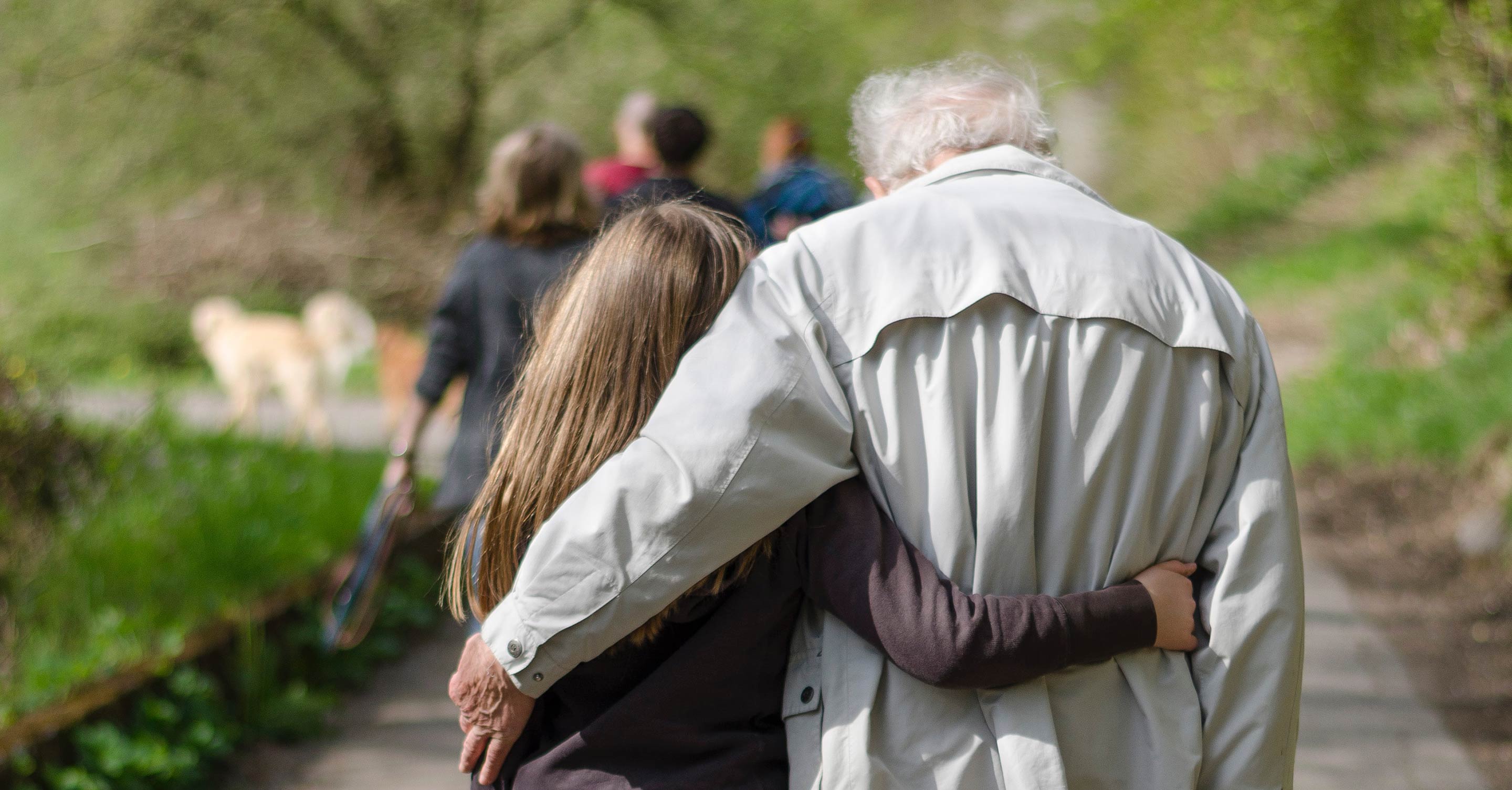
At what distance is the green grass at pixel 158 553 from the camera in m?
3.91

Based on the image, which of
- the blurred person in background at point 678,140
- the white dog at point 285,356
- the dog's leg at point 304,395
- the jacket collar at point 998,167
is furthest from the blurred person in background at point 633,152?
the dog's leg at point 304,395

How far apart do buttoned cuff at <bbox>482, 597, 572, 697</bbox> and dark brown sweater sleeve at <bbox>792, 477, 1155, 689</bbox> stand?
0.36 metres

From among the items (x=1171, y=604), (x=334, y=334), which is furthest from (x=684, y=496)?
(x=334, y=334)

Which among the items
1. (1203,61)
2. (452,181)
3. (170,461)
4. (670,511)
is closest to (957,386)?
(670,511)

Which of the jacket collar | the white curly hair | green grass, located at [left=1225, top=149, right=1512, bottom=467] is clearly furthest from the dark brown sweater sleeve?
green grass, located at [left=1225, top=149, right=1512, bottom=467]

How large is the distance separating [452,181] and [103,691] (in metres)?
8.11

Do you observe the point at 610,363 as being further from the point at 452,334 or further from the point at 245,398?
the point at 245,398

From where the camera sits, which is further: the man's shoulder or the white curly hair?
the white curly hair

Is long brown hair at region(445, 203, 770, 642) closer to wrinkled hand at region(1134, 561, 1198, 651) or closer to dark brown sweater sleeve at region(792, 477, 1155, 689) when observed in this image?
dark brown sweater sleeve at region(792, 477, 1155, 689)

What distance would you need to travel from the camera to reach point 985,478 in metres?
1.70

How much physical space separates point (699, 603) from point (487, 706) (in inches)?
12.8

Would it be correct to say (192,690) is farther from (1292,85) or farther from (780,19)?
(780,19)

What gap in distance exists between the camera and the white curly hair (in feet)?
6.55

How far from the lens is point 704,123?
183 inches
